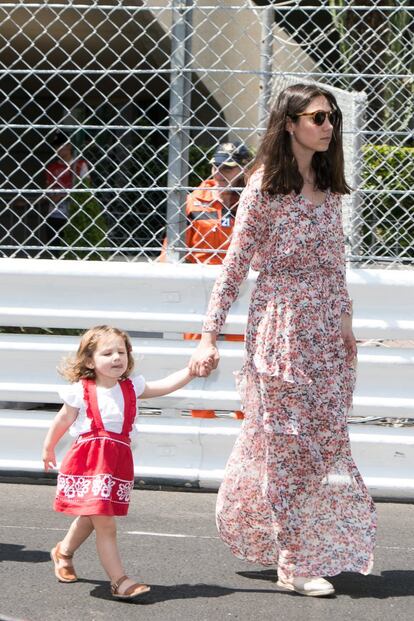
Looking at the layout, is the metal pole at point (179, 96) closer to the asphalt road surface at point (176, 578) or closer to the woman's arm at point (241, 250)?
the woman's arm at point (241, 250)

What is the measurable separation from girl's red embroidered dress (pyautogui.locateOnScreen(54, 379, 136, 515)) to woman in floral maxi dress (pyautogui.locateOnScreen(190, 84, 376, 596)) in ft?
1.48

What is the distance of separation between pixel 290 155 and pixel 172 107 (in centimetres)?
142

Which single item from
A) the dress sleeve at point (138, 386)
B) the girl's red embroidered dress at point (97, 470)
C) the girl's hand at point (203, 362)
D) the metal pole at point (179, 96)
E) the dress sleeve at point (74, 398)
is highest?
the metal pole at point (179, 96)

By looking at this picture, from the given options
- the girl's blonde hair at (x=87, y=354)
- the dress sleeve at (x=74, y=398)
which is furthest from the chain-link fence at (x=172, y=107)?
the dress sleeve at (x=74, y=398)

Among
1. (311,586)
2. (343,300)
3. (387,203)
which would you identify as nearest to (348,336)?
(343,300)

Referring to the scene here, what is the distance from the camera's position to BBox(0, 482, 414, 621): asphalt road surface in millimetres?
4168

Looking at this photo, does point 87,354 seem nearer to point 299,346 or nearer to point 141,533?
point 299,346

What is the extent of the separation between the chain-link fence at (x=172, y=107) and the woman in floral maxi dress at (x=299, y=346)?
37.9 inches

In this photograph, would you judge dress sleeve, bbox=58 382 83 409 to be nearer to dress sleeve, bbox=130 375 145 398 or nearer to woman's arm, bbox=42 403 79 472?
woman's arm, bbox=42 403 79 472

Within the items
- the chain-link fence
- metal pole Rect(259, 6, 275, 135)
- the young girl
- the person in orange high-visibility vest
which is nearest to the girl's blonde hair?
the young girl

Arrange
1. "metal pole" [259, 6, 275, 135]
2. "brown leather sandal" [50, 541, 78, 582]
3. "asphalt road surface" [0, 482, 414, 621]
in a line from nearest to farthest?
"asphalt road surface" [0, 482, 414, 621], "brown leather sandal" [50, 541, 78, 582], "metal pole" [259, 6, 275, 135]

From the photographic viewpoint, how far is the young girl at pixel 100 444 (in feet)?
14.0

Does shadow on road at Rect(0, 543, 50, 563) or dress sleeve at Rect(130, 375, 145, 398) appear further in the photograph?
shadow on road at Rect(0, 543, 50, 563)

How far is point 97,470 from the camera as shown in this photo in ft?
14.0
